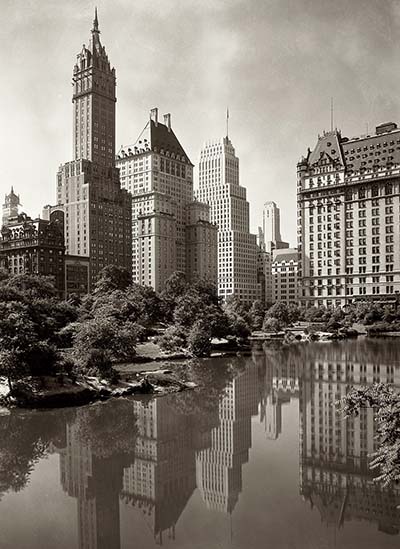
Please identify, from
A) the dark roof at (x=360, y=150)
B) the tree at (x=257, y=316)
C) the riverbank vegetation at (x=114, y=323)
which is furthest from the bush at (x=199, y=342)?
the dark roof at (x=360, y=150)

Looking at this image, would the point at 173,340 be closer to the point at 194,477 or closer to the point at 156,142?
the point at 194,477

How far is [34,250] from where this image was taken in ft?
443

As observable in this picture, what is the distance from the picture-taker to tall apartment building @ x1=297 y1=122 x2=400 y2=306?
137000 millimetres

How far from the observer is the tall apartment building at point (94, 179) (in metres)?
148

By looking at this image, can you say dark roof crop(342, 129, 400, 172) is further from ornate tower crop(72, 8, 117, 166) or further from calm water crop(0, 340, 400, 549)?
calm water crop(0, 340, 400, 549)

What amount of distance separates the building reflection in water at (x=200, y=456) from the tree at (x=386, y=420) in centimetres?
679

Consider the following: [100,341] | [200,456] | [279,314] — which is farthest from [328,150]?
[200,456]

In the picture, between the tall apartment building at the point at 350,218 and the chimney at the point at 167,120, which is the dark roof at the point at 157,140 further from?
the tall apartment building at the point at 350,218

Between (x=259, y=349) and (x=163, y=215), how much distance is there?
97.6 m

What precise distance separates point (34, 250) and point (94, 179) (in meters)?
29.1

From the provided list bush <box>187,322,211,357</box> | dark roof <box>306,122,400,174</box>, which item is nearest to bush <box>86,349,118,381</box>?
bush <box>187,322,211,357</box>

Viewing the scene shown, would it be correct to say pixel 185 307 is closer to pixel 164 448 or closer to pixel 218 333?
pixel 218 333

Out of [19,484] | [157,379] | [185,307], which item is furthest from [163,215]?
[19,484]

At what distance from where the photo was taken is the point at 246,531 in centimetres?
1961
